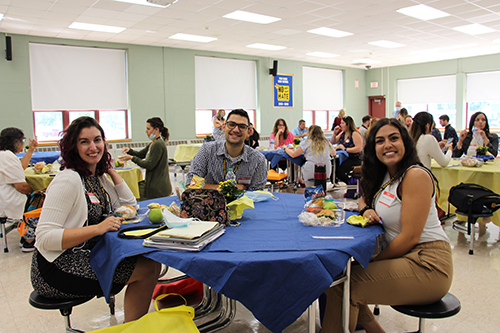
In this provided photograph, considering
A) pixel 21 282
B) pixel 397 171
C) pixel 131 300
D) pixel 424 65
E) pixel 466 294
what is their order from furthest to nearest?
pixel 424 65
pixel 21 282
pixel 466 294
pixel 397 171
pixel 131 300

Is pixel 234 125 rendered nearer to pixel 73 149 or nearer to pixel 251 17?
pixel 73 149

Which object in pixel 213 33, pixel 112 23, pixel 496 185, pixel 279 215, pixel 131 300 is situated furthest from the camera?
pixel 213 33

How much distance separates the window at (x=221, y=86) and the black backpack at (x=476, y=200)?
350 inches

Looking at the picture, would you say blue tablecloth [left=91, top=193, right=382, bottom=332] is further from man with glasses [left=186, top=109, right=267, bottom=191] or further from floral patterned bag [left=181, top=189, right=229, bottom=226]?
man with glasses [left=186, top=109, right=267, bottom=191]

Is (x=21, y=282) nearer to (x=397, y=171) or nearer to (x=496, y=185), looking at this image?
(x=397, y=171)

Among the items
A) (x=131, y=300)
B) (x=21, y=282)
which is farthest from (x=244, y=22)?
(x=131, y=300)

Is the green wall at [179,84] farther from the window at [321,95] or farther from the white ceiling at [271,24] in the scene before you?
the white ceiling at [271,24]

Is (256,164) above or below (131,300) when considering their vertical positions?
above

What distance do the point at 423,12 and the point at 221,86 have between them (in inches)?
245

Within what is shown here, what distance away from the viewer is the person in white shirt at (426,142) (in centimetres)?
412

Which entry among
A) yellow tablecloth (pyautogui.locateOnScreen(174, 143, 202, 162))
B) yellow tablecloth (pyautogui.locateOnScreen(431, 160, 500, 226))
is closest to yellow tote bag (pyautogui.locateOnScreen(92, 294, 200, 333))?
yellow tablecloth (pyautogui.locateOnScreen(431, 160, 500, 226))

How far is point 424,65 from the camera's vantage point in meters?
14.8

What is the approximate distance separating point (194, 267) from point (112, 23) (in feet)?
25.2

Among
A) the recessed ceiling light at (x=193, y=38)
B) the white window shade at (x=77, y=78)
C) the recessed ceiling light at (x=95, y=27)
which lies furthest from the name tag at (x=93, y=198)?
the white window shade at (x=77, y=78)
